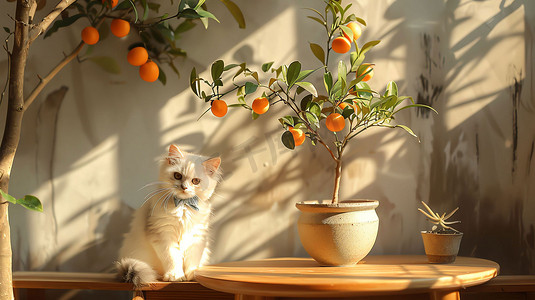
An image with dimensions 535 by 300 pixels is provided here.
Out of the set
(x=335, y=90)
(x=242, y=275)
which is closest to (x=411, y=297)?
(x=242, y=275)

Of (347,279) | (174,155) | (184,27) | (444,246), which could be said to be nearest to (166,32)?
(184,27)

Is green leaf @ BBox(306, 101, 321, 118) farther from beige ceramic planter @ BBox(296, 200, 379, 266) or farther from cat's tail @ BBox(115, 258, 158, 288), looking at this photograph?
cat's tail @ BBox(115, 258, 158, 288)

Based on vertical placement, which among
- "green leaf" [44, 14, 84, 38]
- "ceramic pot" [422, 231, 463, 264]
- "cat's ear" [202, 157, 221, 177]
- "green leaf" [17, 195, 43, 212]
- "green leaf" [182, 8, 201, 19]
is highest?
"green leaf" [44, 14, 84, 38]

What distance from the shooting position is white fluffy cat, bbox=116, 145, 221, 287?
1.23 meters

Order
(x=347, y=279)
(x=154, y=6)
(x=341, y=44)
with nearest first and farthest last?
(x=347, y=279) < (x=341, y=44) < (x=154, y=6)

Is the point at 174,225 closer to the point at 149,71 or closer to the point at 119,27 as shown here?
the point at 149,71

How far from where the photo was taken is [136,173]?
4.91 feet

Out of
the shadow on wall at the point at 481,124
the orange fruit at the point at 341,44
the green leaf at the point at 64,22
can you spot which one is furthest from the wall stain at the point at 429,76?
the green leaf at the point at 64,22

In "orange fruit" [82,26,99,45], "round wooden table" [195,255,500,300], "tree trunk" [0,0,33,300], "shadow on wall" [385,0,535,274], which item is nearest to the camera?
"round wooden table" [195,255,500,300]

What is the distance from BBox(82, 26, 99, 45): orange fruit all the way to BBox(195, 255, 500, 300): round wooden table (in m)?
0.75

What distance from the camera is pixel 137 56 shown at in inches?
54.2

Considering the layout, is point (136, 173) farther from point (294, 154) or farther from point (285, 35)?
point (285, 35)

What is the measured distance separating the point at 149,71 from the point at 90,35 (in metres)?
0.20

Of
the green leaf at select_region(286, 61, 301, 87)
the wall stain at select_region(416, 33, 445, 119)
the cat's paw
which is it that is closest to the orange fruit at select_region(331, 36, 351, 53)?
the green leaf at select_region(286, 61, 301, 87)
